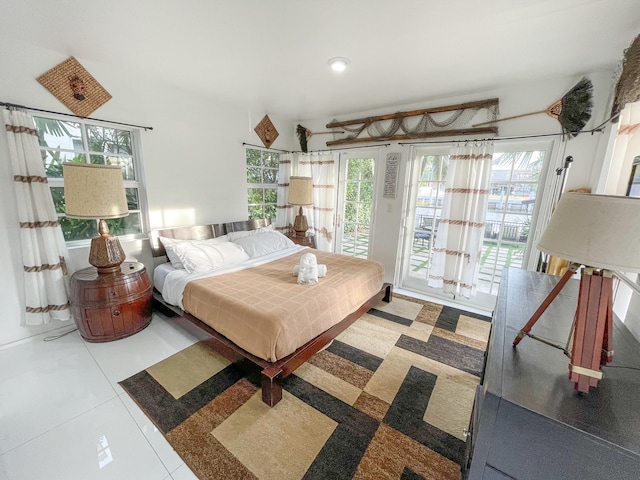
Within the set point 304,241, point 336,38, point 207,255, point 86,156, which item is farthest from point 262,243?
point 336,38

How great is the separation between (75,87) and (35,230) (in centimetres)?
128

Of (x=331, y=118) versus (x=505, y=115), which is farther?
(x=331, y=118)

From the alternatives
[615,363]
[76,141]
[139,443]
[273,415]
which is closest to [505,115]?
[615,363]

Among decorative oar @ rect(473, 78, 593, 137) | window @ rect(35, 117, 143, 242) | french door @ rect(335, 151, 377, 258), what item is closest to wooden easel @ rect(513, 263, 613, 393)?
decorative oar @ rect(473, 78, 593, 137)

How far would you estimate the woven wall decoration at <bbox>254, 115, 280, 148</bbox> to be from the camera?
12.4 feet

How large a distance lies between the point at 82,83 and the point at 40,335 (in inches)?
89.7

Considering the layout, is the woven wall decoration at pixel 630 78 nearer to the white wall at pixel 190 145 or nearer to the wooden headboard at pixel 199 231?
the white wall at pixel 190 145

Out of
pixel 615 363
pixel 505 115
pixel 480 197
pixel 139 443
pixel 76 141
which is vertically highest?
pixel 505 115

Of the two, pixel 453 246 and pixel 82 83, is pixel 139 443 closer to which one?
pixel 82 83

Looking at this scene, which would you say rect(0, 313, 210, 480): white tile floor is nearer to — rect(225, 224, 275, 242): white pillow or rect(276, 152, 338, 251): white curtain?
rect(225, 224, 275, 242): white pillow

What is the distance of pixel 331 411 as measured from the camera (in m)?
1.66

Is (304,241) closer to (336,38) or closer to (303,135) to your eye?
(303,135)

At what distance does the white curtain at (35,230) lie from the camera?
6.61 ft

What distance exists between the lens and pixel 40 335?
7.59ft
